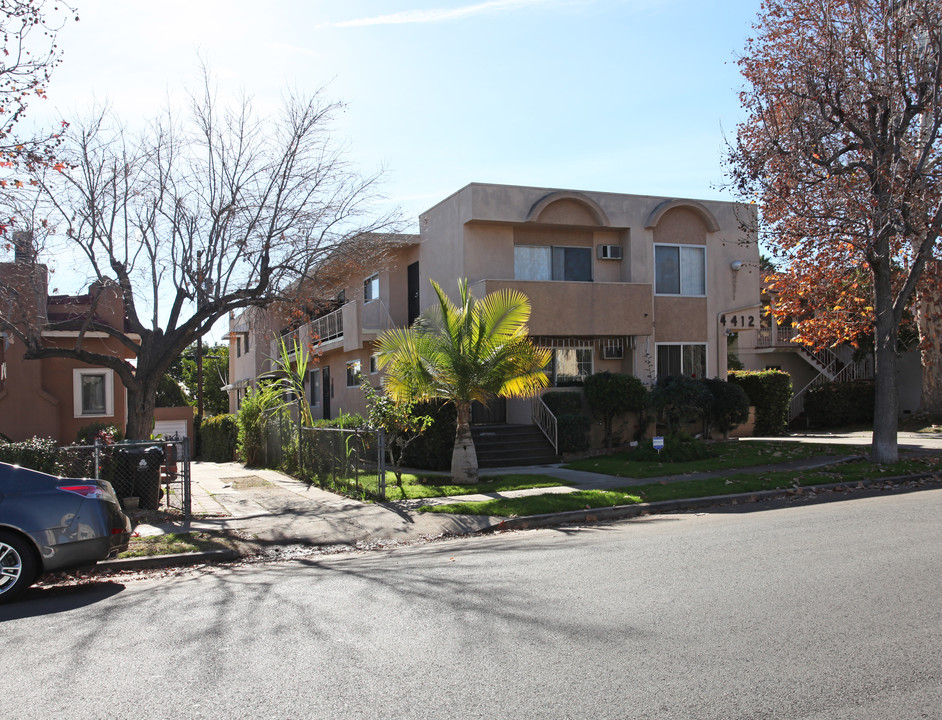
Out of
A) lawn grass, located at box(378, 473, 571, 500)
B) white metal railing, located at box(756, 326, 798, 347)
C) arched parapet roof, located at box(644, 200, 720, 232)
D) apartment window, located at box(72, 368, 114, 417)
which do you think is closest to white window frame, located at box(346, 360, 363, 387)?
apartment window, located at box(72, 368, 114, 417)

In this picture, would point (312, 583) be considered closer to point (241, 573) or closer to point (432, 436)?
point (241, 573)

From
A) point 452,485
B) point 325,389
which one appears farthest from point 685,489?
point 325,389

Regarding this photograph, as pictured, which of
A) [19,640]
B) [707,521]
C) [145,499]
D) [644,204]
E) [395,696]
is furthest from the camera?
[644,204]

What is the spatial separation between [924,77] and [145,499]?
16221mm

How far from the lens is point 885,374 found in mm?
16578

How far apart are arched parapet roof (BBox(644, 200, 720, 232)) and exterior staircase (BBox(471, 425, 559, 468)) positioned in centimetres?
676

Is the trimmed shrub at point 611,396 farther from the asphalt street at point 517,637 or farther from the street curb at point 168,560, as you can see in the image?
the street curb at point 168,560

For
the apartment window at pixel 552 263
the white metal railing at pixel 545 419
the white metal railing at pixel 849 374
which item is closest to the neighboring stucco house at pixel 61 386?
the apartment window at pixel 552 263

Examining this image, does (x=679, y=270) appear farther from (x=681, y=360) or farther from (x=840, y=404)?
(x=840, y=404)

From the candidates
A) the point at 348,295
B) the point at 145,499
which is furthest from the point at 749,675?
the point at 348,295

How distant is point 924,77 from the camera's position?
609 inches

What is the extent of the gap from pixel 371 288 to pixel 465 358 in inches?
476

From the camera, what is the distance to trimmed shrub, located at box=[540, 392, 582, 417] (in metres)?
20.3

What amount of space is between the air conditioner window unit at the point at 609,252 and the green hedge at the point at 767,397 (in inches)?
225
